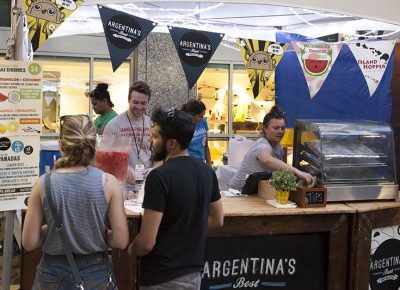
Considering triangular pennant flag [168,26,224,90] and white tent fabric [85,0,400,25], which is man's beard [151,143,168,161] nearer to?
white tent fabric [85,0,400,25]

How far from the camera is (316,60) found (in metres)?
5.34

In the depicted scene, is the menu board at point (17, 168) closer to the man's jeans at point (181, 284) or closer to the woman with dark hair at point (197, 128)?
the man's jeans at point (181, 284)

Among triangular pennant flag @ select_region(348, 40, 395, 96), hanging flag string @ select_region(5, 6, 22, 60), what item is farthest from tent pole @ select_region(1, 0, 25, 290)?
triangular pennant flag @ select_region(348, 40, 395, 96)

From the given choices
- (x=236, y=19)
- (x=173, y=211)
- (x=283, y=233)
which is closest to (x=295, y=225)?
(x=283, y=233)

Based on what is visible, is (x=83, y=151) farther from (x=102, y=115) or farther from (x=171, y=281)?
(x=102, y=115)

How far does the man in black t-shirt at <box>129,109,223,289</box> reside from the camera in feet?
7.22

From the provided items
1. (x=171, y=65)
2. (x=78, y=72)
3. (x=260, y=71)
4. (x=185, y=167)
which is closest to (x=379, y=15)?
(x=260, y=71)

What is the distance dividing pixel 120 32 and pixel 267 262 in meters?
2.43

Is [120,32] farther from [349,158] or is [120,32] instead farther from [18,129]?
[349,158]

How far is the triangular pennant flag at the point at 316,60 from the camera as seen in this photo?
5254mm

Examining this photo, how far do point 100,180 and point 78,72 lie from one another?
6.11m

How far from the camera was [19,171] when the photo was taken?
9.17 ft

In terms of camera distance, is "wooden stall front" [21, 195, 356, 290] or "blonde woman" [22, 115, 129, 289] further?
"wooden stall front" [21, 195, 356, 290]

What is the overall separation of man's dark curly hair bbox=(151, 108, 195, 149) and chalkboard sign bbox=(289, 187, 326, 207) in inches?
58.6
